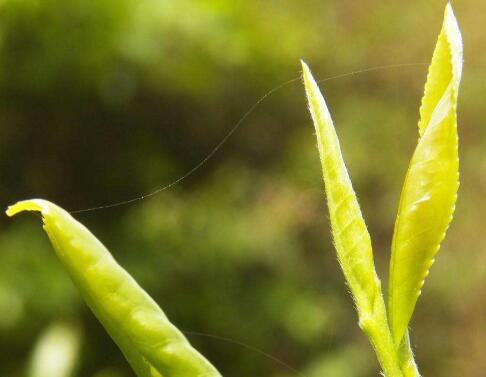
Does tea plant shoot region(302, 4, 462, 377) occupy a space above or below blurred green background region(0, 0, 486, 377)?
below

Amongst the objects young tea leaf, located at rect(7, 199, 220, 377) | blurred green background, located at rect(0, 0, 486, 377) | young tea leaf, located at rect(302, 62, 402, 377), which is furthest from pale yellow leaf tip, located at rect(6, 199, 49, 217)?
blurred green background, located at rect(0, 0, 486, 377)

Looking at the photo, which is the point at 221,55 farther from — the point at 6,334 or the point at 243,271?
the point at 6,334

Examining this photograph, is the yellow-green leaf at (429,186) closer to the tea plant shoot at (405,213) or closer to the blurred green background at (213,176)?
the tea plant shoot at (405,213)

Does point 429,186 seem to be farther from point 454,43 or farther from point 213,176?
point 213,176

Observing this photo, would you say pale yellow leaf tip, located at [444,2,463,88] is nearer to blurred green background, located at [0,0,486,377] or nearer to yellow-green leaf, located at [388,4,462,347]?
yellow-green leaf, located at [388,4,462,347]

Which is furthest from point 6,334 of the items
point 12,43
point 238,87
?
point 238,87

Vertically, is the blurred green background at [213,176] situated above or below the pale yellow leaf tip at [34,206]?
above

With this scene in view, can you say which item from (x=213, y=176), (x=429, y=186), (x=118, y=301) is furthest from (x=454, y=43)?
(x=213, y=176)

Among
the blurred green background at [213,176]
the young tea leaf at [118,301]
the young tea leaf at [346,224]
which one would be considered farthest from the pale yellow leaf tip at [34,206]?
the blurred green background at [213,176]
